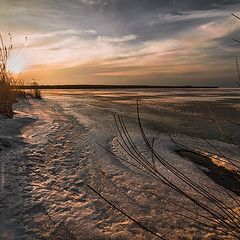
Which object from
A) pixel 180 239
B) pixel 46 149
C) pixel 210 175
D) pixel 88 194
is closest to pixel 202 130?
pixel 210 175

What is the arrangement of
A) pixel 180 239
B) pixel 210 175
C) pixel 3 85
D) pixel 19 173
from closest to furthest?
pixel 180 239, pixel 19 173, pixel 210 175, pixel 3 85

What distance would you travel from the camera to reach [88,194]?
2.33 m

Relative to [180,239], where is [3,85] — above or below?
above

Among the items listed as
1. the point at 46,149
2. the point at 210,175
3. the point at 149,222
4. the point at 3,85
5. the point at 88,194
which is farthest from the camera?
the point at 3,85

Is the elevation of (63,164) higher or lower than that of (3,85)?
lower

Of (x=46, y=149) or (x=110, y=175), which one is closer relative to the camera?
(x=110, y=175)

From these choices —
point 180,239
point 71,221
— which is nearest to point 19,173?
point 71,221

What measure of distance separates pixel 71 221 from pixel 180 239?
27.1 inches

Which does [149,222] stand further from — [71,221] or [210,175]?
[210,175]

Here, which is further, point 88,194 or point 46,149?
point 46,149

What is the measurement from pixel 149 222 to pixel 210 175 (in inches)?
54.8

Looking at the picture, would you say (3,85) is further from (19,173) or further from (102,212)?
(102,212)

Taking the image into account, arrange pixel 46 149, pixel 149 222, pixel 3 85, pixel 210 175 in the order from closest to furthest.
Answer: pixel 149 222
pixel 210 175
pixel 46 149
pixel 3 85

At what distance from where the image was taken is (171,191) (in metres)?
2.45
